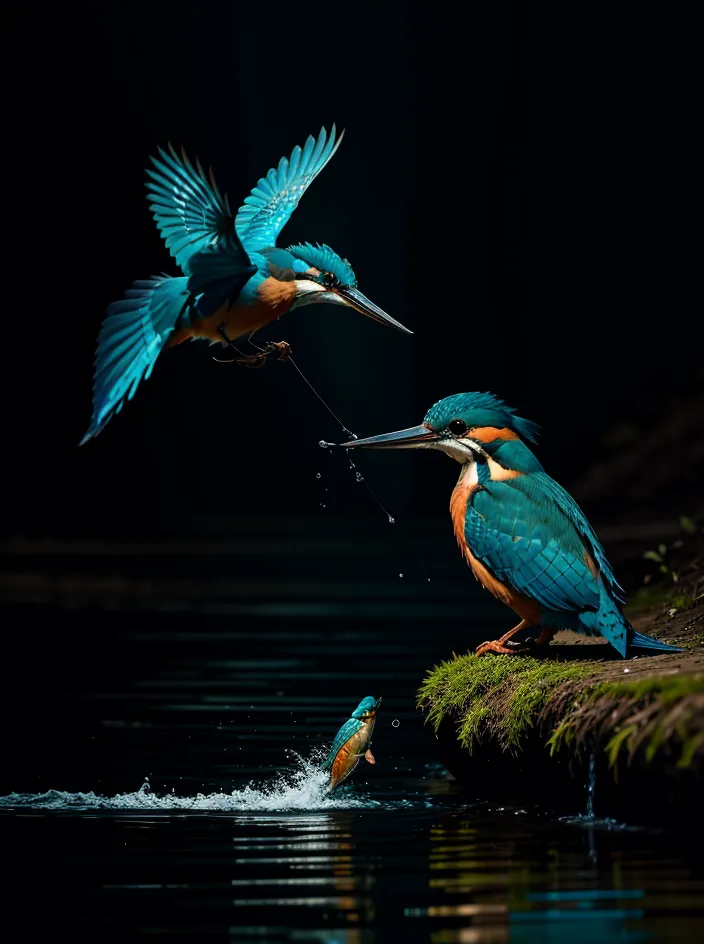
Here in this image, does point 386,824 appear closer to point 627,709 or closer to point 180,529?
point 627,709

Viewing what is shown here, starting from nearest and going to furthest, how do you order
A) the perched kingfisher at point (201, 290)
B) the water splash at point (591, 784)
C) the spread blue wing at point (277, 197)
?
the water splash at point (591, 784), the perched kingfisher at point (201, 290), the spread blue wing at point (277, 197)

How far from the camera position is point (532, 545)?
874 centimetres

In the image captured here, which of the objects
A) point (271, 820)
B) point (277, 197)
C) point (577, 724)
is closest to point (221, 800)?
point (271, 820)

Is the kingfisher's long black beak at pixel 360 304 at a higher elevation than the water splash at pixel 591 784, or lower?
higher

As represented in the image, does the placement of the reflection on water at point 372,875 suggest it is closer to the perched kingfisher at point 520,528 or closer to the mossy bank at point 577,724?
the mossy bank at point 577,724

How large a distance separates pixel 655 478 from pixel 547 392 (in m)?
21.7

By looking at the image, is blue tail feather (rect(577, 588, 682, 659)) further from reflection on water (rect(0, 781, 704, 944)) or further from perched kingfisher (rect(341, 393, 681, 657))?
reflection on water (rect(0, 781, 704, 944))

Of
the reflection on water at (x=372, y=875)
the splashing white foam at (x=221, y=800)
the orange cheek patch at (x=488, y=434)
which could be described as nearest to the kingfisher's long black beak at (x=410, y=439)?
the orange cheek patch at (x=488, y=434)

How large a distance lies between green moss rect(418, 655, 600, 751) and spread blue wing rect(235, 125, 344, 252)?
2326mm

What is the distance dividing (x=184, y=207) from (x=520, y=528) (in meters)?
2.13

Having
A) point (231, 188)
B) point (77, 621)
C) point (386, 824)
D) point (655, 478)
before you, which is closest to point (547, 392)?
point (231, 188)

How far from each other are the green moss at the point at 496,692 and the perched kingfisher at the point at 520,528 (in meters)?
0.22

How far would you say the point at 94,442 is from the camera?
52719mm

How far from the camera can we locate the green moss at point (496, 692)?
842cm
